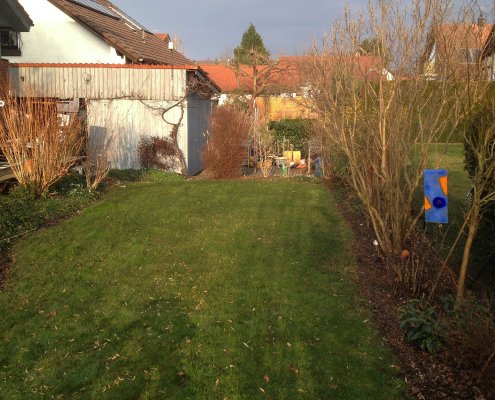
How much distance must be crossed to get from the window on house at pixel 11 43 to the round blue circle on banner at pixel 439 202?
1825 centimetres

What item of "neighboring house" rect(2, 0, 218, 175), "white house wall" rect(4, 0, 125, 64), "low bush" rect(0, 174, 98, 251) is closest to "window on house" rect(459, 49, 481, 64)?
"low bush" rect(0, 174, 98, 251)

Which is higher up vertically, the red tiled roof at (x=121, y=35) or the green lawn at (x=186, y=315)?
the red tiled roof at (x=121, y=35)

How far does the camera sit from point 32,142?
9.84 meters

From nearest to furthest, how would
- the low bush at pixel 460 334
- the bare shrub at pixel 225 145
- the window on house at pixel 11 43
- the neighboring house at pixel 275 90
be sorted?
the low bush at pixel 460 334 < the bare shrub at pixel 225 145 < the window on house at pixel 11 43 < the neighboring house at pixel 275 90

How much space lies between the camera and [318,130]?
46.9 feet

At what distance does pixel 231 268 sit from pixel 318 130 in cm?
814

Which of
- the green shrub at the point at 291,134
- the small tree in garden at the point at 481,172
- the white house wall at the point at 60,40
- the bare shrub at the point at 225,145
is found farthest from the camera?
the green shrub at the point at 291,134

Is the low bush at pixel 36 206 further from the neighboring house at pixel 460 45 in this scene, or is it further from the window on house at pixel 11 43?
the window on house at pixel 11 43

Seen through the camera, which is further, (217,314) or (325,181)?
(325,181)

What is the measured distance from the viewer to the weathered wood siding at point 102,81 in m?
16.5

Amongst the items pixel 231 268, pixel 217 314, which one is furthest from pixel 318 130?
pixel 217 314

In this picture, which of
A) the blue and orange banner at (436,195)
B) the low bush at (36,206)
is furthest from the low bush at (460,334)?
the low bush at (36,206)

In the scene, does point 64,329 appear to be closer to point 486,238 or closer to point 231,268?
point 231,268

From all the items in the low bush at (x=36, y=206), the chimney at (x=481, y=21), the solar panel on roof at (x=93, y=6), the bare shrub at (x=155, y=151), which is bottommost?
the low bush at (x=36, y=206)
